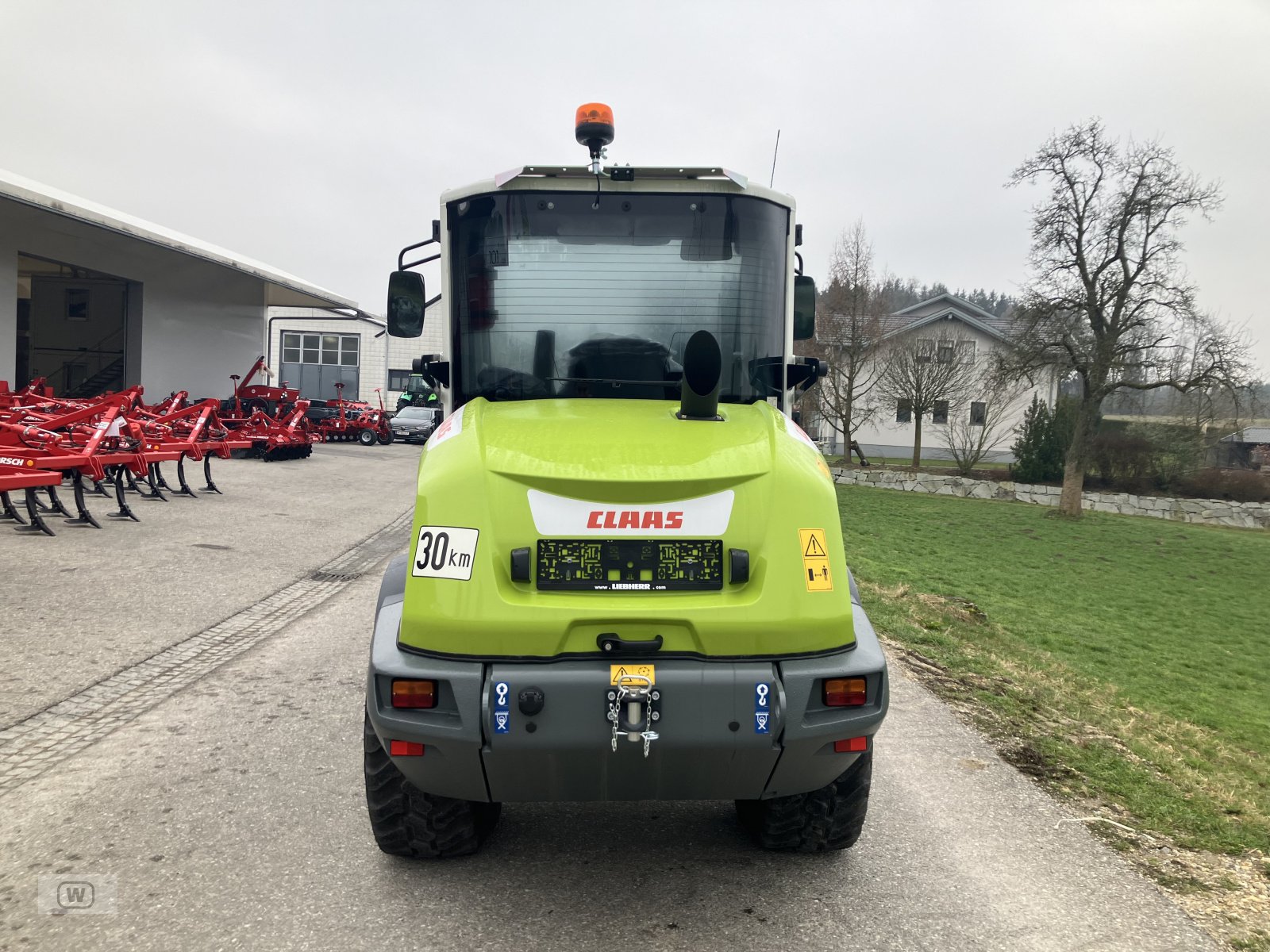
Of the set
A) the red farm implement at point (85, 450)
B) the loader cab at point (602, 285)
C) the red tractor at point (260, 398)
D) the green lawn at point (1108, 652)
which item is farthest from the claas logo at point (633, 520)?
the red tractor at point (260, 398)

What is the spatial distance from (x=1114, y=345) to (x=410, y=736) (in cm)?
2909

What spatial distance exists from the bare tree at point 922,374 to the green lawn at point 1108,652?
16.9 m

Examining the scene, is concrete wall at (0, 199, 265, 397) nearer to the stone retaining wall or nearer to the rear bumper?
the stone retaining wall

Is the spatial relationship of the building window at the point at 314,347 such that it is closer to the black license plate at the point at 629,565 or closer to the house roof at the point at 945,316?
the house roof at the point at 945,316

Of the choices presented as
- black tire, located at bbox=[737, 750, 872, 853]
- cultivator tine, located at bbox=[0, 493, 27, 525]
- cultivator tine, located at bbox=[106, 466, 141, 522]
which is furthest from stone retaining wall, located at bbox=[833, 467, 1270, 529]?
black tire, located at bbox=[737, 750, 872, 853]

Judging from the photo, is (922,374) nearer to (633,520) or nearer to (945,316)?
(945,316)

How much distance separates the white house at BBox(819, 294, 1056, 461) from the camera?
42.3m

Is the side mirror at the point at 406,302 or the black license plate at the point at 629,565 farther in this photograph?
the side mirror at the point at 406,302

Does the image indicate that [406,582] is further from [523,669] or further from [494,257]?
[494,257]

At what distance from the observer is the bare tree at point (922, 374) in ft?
132

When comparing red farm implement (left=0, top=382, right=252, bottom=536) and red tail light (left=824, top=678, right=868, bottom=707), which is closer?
red tail light (left=824, top=678, right=868, bottom=707)

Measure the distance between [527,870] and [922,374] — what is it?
38903mm

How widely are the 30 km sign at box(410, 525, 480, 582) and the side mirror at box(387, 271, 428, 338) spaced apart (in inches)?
72.4

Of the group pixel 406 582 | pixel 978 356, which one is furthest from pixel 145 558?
pixel 978 356
